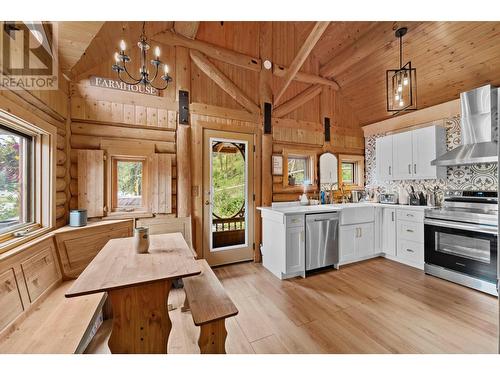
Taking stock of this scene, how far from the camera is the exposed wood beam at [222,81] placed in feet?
10.2

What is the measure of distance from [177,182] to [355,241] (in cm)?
300

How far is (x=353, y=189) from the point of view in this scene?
4.44 metres

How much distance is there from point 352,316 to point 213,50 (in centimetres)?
396

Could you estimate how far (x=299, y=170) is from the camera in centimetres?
401

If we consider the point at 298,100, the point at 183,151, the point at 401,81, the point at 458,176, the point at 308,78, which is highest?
the point at 308,78

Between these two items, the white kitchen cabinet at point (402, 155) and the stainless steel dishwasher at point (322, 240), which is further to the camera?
the white kitchen cabinet at point (402, 155)

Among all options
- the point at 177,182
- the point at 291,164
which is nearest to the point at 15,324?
the point at 177,182

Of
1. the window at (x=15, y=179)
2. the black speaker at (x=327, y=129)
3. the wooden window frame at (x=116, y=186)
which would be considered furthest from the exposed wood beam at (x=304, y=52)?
the window at (x=15, y=179)

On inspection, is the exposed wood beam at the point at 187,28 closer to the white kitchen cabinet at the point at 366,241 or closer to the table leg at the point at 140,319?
the table leg at the point at 140,319

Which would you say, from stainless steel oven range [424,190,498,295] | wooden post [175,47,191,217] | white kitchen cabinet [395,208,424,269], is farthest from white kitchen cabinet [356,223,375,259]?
wooden post [175,47,191,217]

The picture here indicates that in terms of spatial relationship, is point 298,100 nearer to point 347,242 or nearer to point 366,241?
point 347,242

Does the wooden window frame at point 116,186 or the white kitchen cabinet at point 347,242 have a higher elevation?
the wooden window frame at point 116,186

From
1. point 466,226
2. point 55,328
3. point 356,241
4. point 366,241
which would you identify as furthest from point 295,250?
point 55,328

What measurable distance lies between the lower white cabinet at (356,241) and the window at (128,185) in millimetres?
3082
